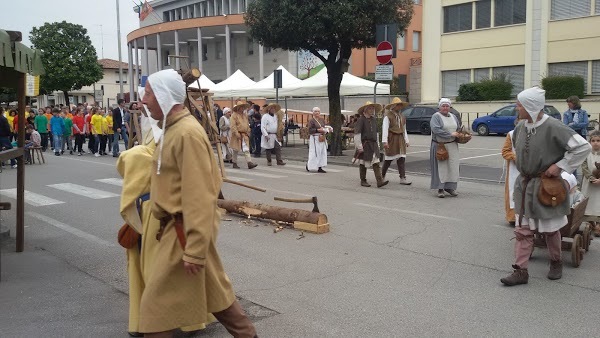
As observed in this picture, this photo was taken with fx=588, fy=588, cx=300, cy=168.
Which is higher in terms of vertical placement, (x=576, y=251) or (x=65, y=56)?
(x=65, y=56)

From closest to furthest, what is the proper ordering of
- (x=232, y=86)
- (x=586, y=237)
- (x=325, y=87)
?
(x=586, y=237), (x=325, y=87), (x=232, y=86)

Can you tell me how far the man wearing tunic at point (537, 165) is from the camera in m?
5.34

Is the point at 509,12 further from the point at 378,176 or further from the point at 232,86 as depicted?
the point at 378,176

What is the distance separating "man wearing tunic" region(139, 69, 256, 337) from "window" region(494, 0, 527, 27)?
32.1m

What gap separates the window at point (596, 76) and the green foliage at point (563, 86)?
0.74m

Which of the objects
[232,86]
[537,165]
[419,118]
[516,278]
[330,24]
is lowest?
[516,278]

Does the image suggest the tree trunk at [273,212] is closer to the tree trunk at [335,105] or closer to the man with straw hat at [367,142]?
the man with straw hat at [367,142]

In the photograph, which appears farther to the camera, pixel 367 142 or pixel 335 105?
pixel 335 105

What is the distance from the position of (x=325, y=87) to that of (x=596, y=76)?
55.6 feet

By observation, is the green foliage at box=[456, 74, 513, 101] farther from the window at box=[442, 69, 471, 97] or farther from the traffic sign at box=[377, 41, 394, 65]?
the traffic sign at box=[377, 41, 394, 65]

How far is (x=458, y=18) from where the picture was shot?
3459cm

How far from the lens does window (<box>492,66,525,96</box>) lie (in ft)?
106

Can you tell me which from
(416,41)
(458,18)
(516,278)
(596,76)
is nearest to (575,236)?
(516,278)

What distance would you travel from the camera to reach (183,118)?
3.44 m
